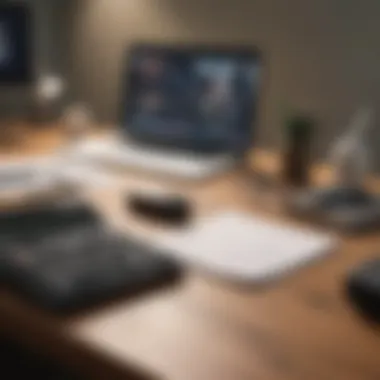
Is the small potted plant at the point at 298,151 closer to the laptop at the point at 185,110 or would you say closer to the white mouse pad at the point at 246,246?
the laptop at the point at 185,110

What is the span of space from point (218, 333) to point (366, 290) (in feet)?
0.78

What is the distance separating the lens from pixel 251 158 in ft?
6.47

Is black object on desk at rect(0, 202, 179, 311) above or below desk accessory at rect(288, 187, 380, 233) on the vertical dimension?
above

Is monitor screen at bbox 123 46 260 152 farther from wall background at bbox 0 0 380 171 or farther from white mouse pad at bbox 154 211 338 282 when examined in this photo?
white mouse pad at bbox 154 211 338 282

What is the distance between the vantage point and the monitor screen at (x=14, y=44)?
235 cm

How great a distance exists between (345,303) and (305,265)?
0.50 feet

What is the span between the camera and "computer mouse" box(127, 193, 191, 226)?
146 cm

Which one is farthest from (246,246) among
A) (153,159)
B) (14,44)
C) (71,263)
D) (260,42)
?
(14,44)

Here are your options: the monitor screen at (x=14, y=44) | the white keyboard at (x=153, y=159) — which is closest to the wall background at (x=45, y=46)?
the monitor screen at (x=14, y=44)

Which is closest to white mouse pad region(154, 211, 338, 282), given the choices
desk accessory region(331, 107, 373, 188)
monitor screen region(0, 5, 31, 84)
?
desk accessory region(331, 107, 373, 188)

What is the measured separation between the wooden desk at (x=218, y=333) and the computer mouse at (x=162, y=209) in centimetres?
28

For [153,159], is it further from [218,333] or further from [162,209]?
[218,333]

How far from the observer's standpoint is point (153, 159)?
1.92 metres

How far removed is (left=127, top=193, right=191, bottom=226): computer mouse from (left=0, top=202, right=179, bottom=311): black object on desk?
0.55 feet
